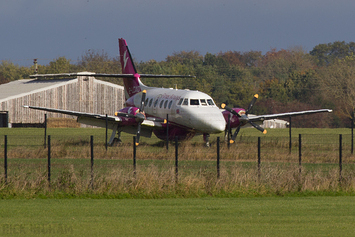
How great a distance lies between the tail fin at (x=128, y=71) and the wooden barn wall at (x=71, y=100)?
74.0 ft

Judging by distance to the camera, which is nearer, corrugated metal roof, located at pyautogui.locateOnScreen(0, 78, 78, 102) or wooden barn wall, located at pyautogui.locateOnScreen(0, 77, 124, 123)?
wooden barn wall, located at pyautogui.locateOnScreen(0, 77, 124, 123)

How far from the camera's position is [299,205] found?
14383mm

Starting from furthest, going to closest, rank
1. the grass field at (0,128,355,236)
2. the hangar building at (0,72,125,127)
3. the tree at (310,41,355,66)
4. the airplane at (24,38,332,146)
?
1. the tree at (310,41,355,66)
2. the hangar building at (0,72,125,127)
3. the airplane at (24,38,332,146)
4. the grass field at (0,128,355,236)

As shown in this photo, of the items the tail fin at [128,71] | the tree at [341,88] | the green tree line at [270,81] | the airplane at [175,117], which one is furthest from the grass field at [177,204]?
the tree at [341,88]

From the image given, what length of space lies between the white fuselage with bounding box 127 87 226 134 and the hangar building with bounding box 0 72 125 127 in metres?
30.2

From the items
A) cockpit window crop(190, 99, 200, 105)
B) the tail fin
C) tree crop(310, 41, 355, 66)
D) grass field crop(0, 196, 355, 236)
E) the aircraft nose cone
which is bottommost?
grass field crop(0, 196, 355, 236)

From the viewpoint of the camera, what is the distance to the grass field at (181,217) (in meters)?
11.1

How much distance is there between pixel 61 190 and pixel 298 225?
6.91 metres

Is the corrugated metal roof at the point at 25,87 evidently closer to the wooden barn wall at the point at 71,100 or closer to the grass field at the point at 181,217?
the wooden barn wall at the point at 71,100

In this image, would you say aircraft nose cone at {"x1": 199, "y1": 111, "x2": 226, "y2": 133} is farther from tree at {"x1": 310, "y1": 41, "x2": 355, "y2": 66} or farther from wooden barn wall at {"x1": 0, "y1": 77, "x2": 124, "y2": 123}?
tree at {"x1": 310, "y1": 41, "x2": 355, "y2": 66}

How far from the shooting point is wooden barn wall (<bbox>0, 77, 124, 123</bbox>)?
Result: 63.5 m

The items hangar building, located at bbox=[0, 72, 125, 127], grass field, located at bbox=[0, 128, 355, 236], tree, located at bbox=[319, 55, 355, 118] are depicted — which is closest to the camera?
grass field, located at bbox=[0, 128, 355, 236]

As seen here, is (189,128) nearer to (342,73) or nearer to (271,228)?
(271,228)

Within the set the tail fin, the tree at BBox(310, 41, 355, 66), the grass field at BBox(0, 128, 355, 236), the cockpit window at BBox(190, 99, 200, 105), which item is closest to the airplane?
the cockpit window at BBox(190, 99, 200, 105)
